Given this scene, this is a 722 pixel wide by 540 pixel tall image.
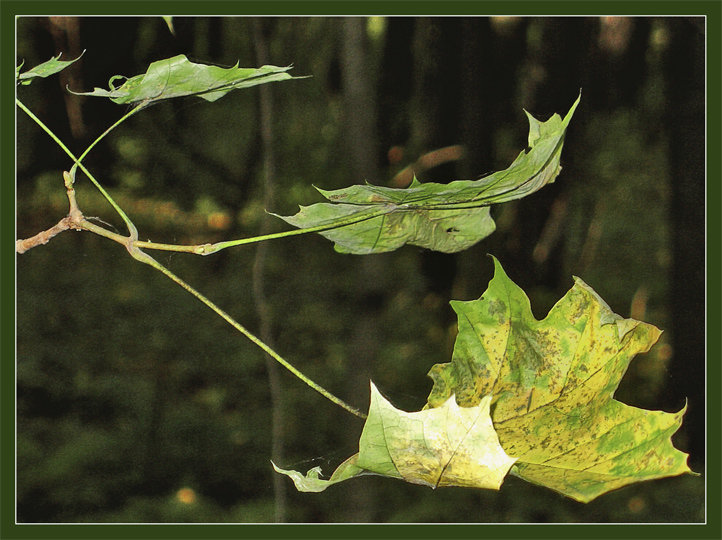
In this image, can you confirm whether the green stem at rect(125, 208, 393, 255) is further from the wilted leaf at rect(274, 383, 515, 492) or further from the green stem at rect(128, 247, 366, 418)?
the wilted leaf at rect(274, 383, 515, 492)

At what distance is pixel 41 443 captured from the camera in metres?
0.65

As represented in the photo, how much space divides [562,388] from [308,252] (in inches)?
15.6

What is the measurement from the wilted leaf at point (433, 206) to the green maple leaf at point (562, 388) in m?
0.06

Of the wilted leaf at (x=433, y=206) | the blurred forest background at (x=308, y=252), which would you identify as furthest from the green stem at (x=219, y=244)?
the blurred forest background at (x=308, y=252)

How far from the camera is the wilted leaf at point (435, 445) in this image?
300 millimetres

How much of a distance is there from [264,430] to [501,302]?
0.36 meters

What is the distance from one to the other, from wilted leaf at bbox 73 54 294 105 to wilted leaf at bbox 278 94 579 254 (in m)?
0.09

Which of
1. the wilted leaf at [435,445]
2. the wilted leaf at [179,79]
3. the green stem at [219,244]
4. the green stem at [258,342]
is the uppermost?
the wilted leaf at [179,79]

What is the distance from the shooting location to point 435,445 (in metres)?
0.31

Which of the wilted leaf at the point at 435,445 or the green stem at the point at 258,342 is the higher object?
the green stem at the point at 258,342

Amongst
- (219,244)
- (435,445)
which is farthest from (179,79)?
(435,445)

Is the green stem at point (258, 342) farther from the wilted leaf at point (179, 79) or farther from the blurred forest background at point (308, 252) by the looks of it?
the blurred forest background at point (308, 252)

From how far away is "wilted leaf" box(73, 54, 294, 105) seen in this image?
369 millimetres

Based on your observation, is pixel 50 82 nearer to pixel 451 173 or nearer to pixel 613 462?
pixel 451 173
